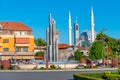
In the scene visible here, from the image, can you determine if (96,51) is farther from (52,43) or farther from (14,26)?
(14,26)

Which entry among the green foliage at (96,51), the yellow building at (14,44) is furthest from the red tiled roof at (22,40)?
the green foliage at (96,51)

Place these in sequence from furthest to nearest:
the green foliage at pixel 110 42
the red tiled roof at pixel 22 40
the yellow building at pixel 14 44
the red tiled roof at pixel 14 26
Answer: the green foliage at pixel 110 42 → the red tiled roof at pixel 14 26 → the red tiled roof at pixel 22 40 → the yellow building at pixel 14 44

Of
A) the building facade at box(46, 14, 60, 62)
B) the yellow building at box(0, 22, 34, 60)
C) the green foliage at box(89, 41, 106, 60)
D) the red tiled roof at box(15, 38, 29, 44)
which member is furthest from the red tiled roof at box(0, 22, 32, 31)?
the green foliage at box(89, 41, 106, 60)

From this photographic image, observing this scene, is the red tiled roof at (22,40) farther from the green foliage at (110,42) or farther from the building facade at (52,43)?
the green foliage at (110,42)

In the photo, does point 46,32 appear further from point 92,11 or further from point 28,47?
point 92,11

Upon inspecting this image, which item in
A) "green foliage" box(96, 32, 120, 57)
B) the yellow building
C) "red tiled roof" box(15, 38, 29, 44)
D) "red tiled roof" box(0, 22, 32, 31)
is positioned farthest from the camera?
"green foliage" box(96, 32, 120, 57)

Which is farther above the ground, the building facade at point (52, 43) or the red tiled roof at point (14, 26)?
the red tiled roof at point (14, 26)

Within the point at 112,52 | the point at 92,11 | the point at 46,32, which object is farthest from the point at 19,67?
the point at 92,11

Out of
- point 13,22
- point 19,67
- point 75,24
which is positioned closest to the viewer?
point 19,67

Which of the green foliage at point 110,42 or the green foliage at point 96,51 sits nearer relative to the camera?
the green foliage at point 96,51

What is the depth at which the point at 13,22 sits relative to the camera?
9681 cm

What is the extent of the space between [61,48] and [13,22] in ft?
64.4

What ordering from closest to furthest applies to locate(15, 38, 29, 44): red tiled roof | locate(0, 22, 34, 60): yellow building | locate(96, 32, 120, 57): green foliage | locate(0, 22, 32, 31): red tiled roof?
locate(0, 22, 34, 60): yellow building
locate(15, 38, 29, 44): red tiled roof
locate(0, 22, 32, 31): red tiled roof
locate(96, 32, 120, 57): green foliage

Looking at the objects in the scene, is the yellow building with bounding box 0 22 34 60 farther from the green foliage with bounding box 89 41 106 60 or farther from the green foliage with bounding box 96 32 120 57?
the green foliage with bounding box 96 32 120 57
